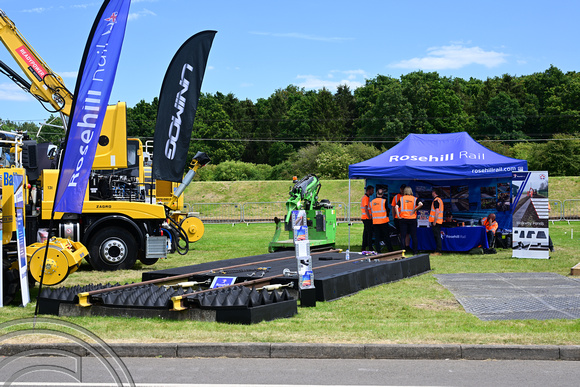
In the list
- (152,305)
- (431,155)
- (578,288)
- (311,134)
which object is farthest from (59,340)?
(311,134)

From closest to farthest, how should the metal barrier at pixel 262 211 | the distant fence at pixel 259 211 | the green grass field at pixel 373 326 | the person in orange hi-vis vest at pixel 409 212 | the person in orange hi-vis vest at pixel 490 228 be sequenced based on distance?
the green grass field at pixel 373 326 < the person in orange hi-vis vest at pixel 409 212 < the person in orange hi-vis vest at pixel 490 228 < the distant fence at pixel 259 211 < the metal barrier at pixel 262 211

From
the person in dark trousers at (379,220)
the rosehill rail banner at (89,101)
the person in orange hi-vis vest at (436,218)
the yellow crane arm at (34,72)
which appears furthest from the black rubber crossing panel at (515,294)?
the yellow crane arm at (34,72)

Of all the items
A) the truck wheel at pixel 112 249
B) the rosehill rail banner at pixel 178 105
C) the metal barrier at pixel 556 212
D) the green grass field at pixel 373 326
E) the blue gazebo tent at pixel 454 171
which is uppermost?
the rosehill rail banner at pixel 178 105

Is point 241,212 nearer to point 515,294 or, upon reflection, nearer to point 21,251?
point 515,294

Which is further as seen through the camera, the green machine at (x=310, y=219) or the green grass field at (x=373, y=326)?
the green machine at (x=310, y=219)

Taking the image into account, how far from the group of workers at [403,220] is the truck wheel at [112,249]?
22.9 ft

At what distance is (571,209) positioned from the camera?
37.9m

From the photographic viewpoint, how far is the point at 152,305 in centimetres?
918

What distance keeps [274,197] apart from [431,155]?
109ft

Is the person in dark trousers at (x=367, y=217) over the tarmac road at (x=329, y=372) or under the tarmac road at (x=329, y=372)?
over

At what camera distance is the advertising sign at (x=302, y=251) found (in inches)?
383

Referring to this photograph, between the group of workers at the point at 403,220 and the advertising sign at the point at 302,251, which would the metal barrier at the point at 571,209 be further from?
the advertising sign at the point at 302,251

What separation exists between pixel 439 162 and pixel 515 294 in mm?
8044

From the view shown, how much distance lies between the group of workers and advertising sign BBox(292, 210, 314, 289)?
8431 millimetres
